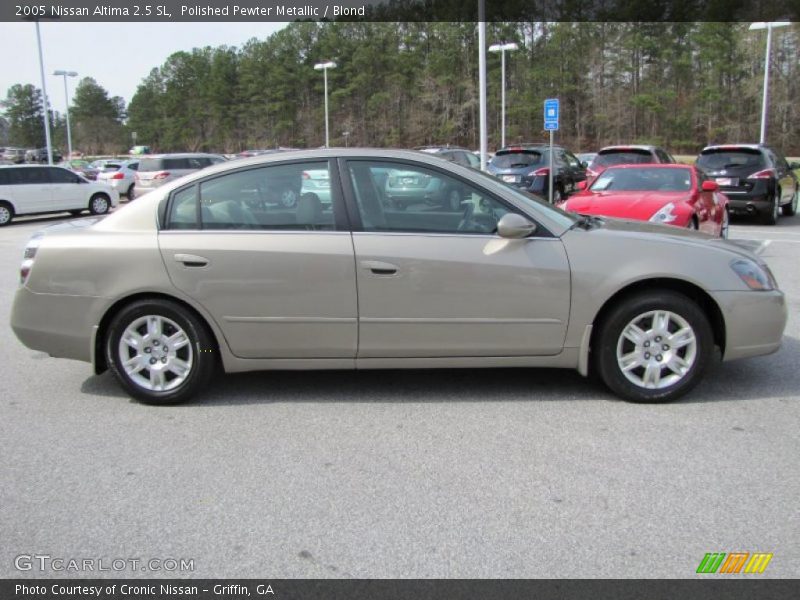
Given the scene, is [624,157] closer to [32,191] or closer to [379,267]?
[379,267]

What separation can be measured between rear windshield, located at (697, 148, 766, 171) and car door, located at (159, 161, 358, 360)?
13.3 meters

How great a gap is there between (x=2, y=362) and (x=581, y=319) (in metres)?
4.53

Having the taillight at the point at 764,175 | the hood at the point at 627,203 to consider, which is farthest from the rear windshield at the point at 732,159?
the hood at the point at 627,203

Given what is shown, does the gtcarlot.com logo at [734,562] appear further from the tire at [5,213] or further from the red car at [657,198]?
the tire at [5,213]

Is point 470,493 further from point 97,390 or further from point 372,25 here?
point 372,25

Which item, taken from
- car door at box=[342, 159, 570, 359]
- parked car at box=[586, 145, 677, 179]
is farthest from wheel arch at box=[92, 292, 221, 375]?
parked car at box=[586, 145, 677, 179]

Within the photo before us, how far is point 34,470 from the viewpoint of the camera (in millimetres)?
3795

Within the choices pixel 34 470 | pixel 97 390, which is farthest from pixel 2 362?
pixel 34 470

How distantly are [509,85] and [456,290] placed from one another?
7005 centimetres

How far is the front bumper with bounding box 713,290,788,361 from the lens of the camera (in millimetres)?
4605

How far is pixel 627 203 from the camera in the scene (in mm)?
9664

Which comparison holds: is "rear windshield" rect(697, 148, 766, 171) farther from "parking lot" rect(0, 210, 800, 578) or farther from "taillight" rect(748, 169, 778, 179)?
"parking lot" rect(0, 210, 800, 578)

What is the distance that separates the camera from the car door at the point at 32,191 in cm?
1961
